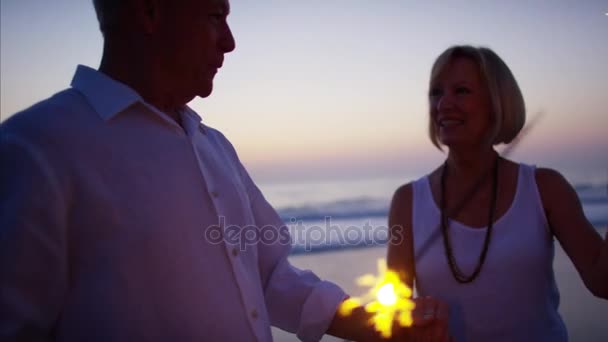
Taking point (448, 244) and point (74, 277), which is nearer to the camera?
point (74, 277)

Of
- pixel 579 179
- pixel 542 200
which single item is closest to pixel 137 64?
pixel 542 200

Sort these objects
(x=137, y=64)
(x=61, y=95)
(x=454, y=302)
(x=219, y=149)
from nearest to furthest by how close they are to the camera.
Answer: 1. (x=61, y=95)
2. (x=137, y=64)
3. (x=219, y=149)
4. (x=454, y=302)

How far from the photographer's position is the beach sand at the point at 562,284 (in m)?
4.73

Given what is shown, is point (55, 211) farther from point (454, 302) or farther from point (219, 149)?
point (454, 302)

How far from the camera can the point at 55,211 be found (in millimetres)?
1336

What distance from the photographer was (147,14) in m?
1.63

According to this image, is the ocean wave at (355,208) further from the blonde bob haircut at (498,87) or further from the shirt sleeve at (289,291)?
the shirt sleeve at (289,291)

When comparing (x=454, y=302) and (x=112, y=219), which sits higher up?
(x=112, y=219)

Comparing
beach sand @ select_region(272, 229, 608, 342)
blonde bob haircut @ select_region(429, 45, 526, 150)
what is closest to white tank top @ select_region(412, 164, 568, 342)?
blonde bob haircut @ select_region(429, 45, 526, 150)

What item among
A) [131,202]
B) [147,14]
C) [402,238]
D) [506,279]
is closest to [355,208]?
[402,238]

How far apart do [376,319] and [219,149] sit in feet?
2.78

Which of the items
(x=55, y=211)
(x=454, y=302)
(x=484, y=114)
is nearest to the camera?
(x=55, y=211)

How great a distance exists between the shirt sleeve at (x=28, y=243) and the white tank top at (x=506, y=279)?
1782 millimetres

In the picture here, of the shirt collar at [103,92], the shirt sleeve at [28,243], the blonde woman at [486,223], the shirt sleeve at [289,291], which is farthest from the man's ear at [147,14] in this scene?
the blonde woman at [486,223]
